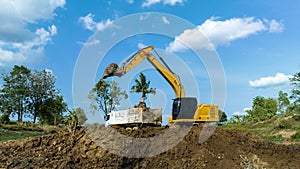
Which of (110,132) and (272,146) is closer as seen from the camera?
(110,132)

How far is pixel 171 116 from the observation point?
12.7 m

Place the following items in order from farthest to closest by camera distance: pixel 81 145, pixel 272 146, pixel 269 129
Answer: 1. pixel 269 129
2. pixel 272 146
3. pixel 81 145

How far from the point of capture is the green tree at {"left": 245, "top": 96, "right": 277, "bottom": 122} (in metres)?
38.0

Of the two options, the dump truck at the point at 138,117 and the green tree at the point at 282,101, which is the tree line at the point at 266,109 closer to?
the green tree at the point at 282,101

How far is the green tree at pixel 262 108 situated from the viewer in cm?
3803

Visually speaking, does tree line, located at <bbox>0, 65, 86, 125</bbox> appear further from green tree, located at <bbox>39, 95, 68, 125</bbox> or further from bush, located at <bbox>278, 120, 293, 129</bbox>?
bush, located at <bbox>278, 120, 293, 129</bbox>

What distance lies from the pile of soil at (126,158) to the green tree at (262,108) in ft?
90.7

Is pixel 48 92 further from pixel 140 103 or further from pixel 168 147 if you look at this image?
pixel 168 147

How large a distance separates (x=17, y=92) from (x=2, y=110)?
2.36 meters

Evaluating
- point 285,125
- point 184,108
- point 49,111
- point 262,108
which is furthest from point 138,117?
point 262,108

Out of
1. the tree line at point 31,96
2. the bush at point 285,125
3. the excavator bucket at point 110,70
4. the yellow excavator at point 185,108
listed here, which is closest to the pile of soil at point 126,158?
the yellow excavator at point 185,108

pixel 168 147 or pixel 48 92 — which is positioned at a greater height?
pixel 48 92

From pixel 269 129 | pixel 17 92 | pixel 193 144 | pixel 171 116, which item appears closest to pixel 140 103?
pixel 171 116

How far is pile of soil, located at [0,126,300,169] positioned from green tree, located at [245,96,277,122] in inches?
1088
